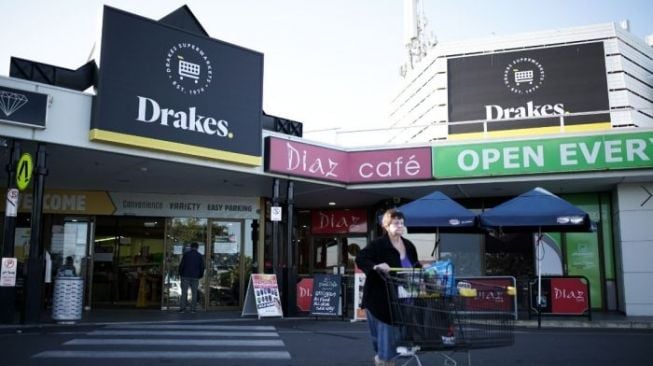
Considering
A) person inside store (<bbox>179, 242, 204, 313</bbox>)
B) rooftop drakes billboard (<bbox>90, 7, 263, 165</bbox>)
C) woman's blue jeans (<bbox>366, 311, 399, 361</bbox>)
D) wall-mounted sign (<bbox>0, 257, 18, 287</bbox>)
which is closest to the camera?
woman's blue jeans (<bbox>366, 311, 399, 361</bbox>)

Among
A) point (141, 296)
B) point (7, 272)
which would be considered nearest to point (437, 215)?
point (7, 272)

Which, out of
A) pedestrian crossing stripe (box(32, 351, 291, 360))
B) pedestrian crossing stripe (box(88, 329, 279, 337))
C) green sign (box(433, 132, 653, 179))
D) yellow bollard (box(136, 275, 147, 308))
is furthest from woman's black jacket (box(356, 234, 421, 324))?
yellow bollard (box(136, 275, 147, 308))

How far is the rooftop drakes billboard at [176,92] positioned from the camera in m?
12.0

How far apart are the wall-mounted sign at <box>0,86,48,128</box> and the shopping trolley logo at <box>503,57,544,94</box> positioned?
35.5m

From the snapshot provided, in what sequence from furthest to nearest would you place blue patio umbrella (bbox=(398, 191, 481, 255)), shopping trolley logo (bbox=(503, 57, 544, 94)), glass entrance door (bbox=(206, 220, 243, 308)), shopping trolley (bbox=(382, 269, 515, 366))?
shopping trolley logo (bbox=(503, 57, 544, 94)), glass entrance door (bbox=(206, 220, 243, 308)), blue patio umbrella (bbox=(398, 191, 481, 255)), shopping trolley (bbox=(382, 269, 515, 366))

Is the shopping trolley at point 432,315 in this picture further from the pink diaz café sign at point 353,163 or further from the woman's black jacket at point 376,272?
the pink diaz café sign at point 353,163

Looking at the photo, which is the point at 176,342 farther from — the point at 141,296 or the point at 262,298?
the point at 141,296

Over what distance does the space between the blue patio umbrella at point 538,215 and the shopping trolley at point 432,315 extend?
774 centimetres

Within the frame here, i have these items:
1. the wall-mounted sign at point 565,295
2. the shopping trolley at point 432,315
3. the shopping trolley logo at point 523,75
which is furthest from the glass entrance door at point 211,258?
the shopping trolley logo at point 523,75

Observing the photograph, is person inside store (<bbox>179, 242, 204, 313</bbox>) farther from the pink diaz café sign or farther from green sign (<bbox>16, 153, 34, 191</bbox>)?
green sign (<bbox>16, 153, 34, 191</bbox>)

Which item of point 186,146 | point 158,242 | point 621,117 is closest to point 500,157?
point 186,146

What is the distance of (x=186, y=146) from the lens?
13.0 meters

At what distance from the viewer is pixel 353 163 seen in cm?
1648

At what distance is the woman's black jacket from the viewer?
512cm
